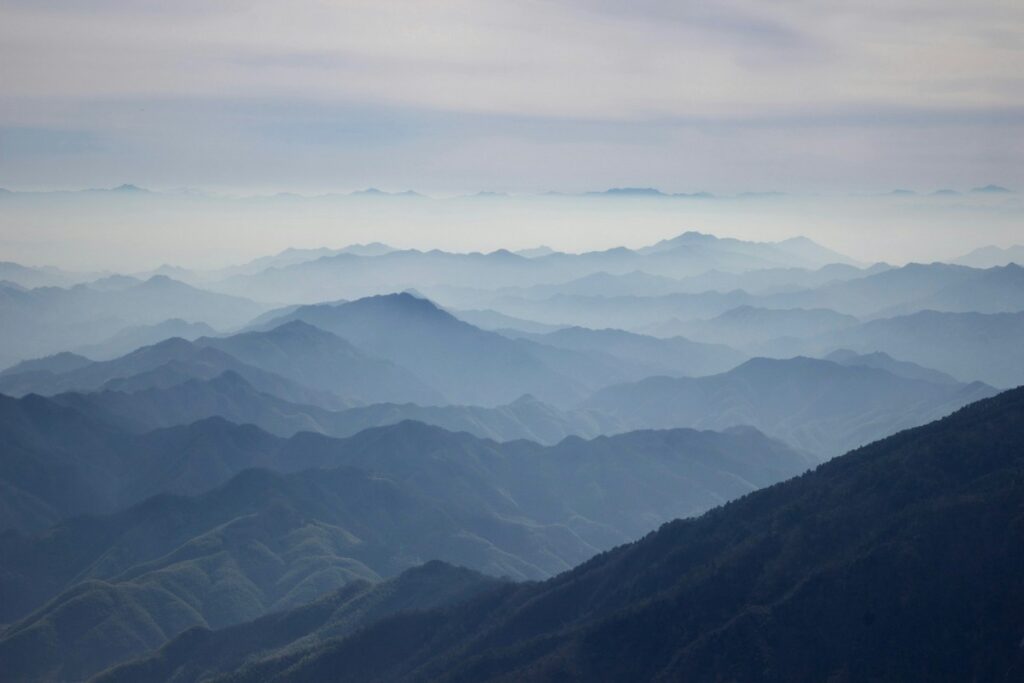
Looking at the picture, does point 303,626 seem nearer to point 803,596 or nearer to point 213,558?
point 213,558

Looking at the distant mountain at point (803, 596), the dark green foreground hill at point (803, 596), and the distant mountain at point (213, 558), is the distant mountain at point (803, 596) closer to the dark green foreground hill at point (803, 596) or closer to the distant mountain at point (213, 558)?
the dark green foreground hill at point (803, 596)

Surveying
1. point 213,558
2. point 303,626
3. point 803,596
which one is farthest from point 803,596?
point 213,558

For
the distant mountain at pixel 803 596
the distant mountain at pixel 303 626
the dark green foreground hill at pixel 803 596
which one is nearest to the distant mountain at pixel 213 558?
the distant mountain at pixel 303 626

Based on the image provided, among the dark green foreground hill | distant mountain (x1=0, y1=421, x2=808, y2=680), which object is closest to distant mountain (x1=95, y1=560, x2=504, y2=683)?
the dark green foreground hill

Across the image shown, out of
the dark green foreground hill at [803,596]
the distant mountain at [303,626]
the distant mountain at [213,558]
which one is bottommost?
the distant mountain at [213,558]

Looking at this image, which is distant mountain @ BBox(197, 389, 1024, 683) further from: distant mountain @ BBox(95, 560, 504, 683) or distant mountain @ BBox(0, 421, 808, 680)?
distant mountain @ BBox(0, 421, 808, 680)

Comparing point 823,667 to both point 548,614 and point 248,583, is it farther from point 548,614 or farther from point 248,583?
point 248,583
